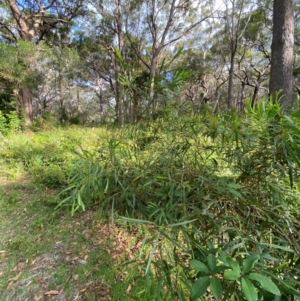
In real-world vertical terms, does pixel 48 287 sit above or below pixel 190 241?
below

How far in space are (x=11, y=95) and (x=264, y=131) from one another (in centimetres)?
714

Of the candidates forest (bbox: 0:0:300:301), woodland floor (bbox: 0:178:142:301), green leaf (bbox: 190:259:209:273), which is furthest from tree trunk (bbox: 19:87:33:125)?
green leaf (bbox: 190:259:209:273)

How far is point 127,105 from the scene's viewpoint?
987 millimetres

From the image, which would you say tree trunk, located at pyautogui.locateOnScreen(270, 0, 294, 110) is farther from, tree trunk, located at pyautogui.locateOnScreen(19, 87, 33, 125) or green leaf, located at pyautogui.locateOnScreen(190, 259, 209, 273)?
tree trunk, located at pyautogui.locateOnScreen(19, 87, 33, 125)

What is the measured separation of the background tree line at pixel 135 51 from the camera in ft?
3.26

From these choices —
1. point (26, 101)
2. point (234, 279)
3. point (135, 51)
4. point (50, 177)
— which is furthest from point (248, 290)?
point (135, 51)

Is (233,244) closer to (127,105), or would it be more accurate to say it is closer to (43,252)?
(127,105)

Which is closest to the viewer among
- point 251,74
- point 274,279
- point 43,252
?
point 274,279

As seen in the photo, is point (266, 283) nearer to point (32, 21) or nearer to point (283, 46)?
point (283, 46)

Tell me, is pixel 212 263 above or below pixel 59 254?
above

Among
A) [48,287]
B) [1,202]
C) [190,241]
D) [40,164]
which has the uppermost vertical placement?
[190,241]

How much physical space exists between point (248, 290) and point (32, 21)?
8516mm

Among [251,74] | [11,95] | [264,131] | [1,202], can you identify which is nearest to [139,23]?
[11,95]

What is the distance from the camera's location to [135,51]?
971cm
